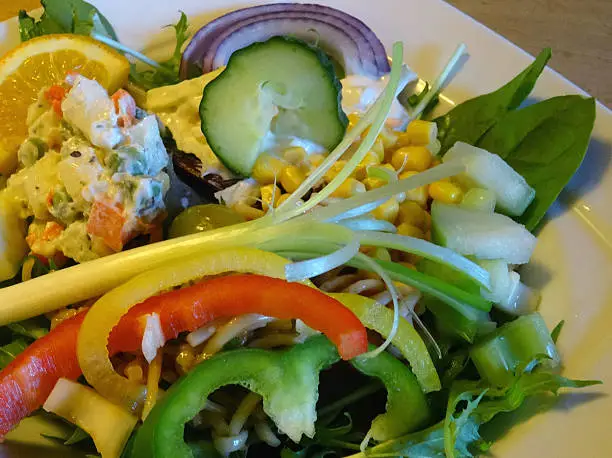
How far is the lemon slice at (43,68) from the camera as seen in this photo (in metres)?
2.57

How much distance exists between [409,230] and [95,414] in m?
1.23

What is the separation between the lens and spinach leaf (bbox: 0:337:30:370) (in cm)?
206

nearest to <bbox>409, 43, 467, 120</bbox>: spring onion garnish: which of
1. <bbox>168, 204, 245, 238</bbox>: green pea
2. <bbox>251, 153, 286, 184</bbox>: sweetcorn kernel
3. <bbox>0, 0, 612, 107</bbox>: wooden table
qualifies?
<bbox>251, 153, 286, 184</bbox>: sweetcorn kernel

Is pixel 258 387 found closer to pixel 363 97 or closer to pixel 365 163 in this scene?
pixel 365 163

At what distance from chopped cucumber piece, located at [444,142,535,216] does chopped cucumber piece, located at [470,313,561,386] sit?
477 mm

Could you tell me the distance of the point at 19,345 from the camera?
82.4 inches

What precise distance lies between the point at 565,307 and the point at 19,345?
1.89m

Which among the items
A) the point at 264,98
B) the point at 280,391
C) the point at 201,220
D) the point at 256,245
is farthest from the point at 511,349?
the point at 264,98

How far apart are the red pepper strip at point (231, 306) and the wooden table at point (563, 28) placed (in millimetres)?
2331

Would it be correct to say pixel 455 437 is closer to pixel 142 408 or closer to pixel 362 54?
pixel 142 408

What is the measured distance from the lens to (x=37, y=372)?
1.71 meters

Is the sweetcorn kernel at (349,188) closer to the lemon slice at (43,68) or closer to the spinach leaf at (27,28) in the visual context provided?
the lemon slice at (43,68)

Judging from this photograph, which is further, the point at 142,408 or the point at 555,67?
the point at 555,67

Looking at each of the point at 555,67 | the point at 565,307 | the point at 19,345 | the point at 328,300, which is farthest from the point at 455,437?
the point at 555,67
